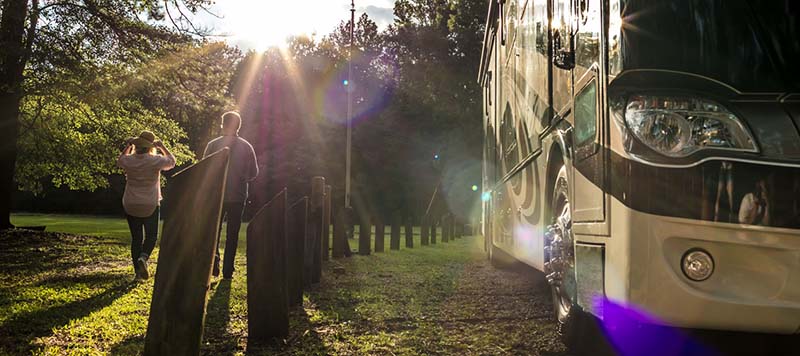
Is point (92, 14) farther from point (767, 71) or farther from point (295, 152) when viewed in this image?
point (295, 152)

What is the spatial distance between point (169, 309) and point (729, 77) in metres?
2.30

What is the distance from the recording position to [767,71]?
247 centimetres

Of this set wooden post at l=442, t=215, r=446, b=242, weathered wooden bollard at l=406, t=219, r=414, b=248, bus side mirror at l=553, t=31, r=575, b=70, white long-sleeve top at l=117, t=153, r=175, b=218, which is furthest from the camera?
wooden post at l=442, t=215, r=446, b=242

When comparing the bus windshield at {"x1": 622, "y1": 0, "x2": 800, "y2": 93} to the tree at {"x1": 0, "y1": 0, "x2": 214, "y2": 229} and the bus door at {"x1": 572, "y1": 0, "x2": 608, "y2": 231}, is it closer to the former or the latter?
the bus door at {"x1": 572, "y1": 0, "x2": 608, "y2": 231}

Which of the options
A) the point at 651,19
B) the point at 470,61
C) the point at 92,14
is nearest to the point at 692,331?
the point at 651,19

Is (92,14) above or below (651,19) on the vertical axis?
above

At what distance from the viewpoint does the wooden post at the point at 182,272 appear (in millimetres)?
2354

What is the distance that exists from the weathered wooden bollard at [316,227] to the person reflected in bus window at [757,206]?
5318 mm

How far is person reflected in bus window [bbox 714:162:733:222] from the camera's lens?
7.66 feet

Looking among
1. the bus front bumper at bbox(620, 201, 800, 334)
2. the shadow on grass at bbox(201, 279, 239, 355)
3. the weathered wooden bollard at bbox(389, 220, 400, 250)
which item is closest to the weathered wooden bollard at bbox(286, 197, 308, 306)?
the shadow on grass at bbox(201, 279, 239, 355)

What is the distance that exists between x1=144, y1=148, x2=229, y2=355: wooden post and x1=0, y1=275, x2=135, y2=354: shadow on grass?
1914 mm

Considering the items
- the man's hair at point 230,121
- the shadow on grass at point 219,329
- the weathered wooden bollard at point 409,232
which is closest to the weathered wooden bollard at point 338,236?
the man's hair at point 230,121

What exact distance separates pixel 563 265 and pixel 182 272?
2.35m

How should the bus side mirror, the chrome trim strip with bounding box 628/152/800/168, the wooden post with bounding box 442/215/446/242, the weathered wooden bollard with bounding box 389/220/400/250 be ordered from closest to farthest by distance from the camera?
the chrome trim strip with bounding box 628/152/800/168 → the bus side mirror → the weathered wooden bollard with bounding box 389/220/400/250 → the wooden post with bounding box 442/215/446/242
